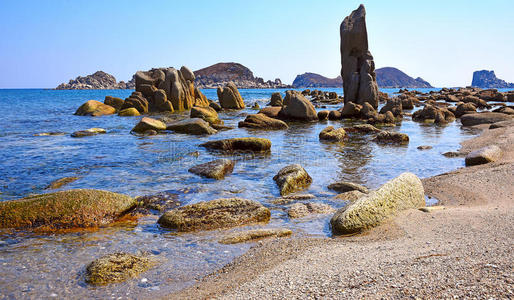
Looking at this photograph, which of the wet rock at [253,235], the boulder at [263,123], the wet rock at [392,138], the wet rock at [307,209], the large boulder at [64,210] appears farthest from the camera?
the boulder at [263,123]

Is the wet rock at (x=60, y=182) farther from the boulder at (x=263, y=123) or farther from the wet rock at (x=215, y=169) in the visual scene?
the boulder at (x=263, y=123)

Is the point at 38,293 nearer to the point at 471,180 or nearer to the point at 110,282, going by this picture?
the point at 110,282

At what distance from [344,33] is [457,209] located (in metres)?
29.8

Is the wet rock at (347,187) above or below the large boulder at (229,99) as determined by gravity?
below

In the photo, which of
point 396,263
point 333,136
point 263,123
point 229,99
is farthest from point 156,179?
point 229,99

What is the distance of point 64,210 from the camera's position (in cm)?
644

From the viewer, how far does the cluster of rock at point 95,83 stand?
161000 millimetres

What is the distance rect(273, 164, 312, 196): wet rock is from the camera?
27.8ft

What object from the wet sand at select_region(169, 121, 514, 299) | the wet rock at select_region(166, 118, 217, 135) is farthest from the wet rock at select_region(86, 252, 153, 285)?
the wet rock at select_region(166, 118, 217, 135)

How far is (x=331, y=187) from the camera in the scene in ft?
28.3

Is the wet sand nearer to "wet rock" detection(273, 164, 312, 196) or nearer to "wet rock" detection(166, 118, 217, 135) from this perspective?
"wet rock" detection(273, 164, 312, 196)

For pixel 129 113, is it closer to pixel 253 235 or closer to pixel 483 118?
pixel 483 118

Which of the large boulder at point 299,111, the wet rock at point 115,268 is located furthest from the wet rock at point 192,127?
the wet rock at point 115,268

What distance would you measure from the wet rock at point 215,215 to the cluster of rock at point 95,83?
172437 mm
